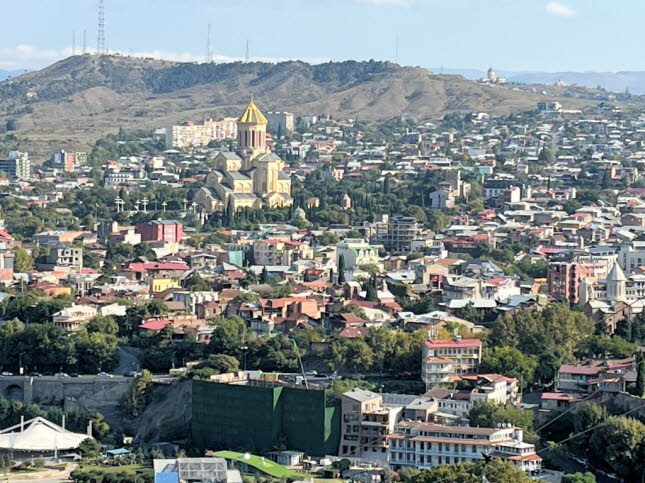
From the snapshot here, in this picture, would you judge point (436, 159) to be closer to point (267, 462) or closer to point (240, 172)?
point (240, 172)

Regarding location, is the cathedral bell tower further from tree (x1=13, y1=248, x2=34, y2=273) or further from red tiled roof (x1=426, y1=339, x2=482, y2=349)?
red tiled roof (x1=426, y1=339, x2=482, y2=349)

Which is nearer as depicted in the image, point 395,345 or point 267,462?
point 267,462

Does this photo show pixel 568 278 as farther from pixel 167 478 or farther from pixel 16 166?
pixel 16 166

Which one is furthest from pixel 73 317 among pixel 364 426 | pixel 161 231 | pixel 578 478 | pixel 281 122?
pixel 281 122

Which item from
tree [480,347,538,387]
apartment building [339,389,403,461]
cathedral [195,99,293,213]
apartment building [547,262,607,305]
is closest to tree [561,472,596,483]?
apartment building [339,389,403,461]

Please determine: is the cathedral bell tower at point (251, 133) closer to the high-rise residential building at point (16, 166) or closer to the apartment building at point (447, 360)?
the high-rise residential building at point (16, 166)

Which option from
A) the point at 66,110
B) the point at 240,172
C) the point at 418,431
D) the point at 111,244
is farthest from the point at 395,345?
the point at 66,110

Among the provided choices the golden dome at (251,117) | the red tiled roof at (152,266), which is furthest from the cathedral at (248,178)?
the red tiled roof at (152,266)
